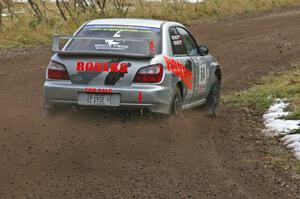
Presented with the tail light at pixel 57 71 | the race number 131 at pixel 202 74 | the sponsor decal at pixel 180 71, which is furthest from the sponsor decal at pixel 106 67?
the race number 131 at pixel 202 74

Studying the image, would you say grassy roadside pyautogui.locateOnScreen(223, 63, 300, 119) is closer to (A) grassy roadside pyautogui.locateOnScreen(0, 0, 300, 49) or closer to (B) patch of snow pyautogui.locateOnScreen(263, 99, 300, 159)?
(B) patch of snow pyautogui.locateOnScreen(263, 99, 300, 159)

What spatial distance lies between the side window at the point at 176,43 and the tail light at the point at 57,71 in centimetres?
159

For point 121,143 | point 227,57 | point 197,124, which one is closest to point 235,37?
point 227,57

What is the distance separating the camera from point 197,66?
10.3 metres

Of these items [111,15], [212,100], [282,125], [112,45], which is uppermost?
[112,45]

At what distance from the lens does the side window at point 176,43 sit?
9797mm

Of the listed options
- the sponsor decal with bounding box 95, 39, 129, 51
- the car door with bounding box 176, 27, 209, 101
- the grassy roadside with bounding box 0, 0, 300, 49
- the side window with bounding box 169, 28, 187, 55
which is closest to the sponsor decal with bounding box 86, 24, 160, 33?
the side window with bounding box 169, 28, 187, 55

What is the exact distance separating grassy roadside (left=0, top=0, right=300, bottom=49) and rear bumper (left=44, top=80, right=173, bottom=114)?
1093 centimetres

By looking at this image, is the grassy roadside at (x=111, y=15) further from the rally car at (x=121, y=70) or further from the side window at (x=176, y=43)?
the rally car at (x=121, y=70)

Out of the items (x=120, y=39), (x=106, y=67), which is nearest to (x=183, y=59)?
(x=120, y=39)

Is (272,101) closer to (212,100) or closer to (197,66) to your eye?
(212,100)

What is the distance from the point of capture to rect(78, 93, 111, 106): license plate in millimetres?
8867

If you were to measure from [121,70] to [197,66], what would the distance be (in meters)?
1.82

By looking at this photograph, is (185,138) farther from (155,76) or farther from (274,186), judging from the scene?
(274,186)
